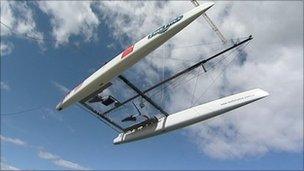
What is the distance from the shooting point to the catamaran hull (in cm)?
3067

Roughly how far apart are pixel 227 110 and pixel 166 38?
7507 millimetres

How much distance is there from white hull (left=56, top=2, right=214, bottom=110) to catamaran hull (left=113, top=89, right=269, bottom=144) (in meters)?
5.92

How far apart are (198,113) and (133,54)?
709cm

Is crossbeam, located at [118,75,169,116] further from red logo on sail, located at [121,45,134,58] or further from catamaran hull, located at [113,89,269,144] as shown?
red logo on sail, located at [121,45,134,58]

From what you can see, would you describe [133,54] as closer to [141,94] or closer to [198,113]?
[141,94]

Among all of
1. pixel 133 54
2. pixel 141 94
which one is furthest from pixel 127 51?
pixel 141 94

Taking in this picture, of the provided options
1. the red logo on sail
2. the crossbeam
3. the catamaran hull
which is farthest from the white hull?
the catamaran hull

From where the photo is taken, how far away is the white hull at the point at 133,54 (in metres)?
27.3

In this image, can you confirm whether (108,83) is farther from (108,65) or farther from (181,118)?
(181,118)

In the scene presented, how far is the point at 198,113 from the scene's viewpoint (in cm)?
3228

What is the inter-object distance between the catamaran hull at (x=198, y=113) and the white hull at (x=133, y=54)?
5.92 m

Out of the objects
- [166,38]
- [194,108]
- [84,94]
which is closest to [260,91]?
[194,108]

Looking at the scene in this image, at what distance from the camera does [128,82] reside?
32.3 meters

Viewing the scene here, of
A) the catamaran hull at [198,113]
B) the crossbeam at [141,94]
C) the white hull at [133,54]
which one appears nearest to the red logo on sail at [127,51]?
the white hull at [133,54]
